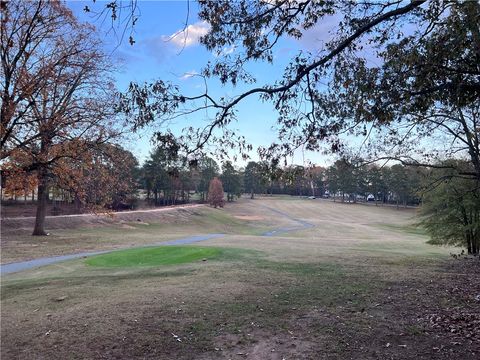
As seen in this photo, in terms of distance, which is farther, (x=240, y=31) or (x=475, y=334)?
(x=240, y=31)


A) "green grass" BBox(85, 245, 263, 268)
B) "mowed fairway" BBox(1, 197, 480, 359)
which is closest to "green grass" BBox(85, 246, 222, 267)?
"green grass" BBox(85, 245, 263, 268)

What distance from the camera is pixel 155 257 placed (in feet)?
57.8

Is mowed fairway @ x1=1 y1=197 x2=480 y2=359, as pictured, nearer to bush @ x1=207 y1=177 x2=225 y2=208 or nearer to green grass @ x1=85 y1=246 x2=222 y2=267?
green grass @ x1=85 y1=246 x2=222 y2=267

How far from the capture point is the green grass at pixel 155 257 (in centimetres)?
1602

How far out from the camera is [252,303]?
7957 mm

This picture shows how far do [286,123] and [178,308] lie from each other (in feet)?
13.6

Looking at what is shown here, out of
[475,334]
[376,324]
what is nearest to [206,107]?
[376,324]

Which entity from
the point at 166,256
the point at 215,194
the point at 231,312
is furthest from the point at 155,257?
the point at 215,194

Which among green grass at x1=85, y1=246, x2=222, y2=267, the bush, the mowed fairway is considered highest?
the bush

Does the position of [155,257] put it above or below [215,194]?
below

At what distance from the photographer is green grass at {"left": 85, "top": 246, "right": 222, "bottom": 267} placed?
631 inches

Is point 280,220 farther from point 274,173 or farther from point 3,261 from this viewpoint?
point 274,173

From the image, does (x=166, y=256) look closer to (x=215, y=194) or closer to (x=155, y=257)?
(x=155, y=257)

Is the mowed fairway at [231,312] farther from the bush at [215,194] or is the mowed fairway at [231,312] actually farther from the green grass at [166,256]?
the bush at [215,194]
